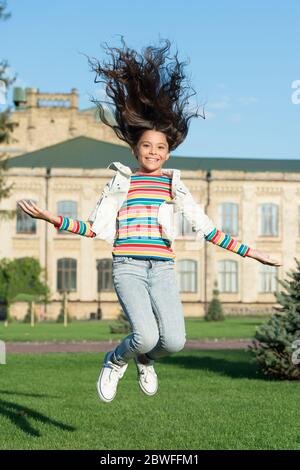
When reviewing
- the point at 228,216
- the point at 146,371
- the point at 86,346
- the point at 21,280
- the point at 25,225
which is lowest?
the point at 86,346

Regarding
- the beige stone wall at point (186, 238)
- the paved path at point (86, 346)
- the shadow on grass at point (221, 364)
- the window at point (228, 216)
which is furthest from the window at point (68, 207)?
the shadow on grass at point (221, 364)

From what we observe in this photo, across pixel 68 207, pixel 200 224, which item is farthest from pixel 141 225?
pixel 68 207

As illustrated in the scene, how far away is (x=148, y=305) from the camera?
24.7 ft

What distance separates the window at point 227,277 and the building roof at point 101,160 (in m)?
7.36

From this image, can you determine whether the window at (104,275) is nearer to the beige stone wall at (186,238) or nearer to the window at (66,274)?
the beige stone wall at (186,238)

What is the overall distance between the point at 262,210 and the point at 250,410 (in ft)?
173

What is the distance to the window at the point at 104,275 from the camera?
201ft

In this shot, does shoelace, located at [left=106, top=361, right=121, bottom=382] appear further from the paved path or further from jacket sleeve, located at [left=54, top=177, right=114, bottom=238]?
the paved path

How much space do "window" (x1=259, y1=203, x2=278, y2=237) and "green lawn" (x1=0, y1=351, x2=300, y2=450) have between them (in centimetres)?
4603

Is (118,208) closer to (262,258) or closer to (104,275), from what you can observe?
(262,258)

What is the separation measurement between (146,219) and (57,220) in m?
0.82

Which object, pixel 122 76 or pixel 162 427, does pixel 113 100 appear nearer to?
pixel 122 76

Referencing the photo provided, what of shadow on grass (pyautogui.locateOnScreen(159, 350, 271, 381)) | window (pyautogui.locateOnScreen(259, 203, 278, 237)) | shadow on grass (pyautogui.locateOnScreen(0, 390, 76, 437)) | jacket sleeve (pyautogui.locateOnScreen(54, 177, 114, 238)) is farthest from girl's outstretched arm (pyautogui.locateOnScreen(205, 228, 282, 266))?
window (pyautogui.locateOnScreen(259, 203, 278, 237))
